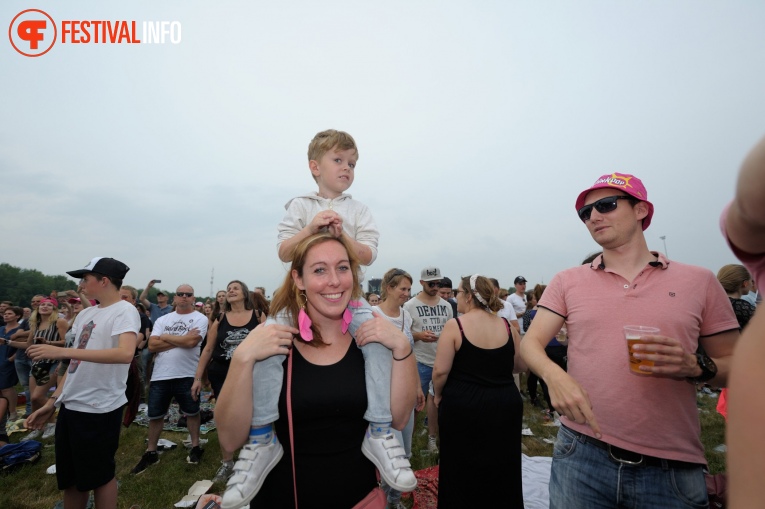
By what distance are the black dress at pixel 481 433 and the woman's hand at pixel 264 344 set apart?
2261mm

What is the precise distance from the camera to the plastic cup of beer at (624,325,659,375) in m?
1.94

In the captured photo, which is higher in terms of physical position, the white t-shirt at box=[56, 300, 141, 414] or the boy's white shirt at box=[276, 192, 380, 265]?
the boy's white shirt at box=[276, 192, 380, 265]

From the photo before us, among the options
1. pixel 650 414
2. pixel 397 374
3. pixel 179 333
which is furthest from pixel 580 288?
pixel 179 333

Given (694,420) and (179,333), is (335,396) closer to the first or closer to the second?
(694,420)

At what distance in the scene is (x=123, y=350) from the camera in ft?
11.8

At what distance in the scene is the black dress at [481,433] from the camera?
3.34 metres

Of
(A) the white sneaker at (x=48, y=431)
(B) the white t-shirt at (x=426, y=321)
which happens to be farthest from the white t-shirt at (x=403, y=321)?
(A) the white sneaker at (x=48, y=431)

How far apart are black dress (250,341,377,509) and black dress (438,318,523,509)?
164 centimetres

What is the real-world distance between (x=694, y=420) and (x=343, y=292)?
2.27m

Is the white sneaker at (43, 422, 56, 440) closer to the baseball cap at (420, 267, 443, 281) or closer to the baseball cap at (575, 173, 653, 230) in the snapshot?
the baseball cap at (420, 267, 443, 281)

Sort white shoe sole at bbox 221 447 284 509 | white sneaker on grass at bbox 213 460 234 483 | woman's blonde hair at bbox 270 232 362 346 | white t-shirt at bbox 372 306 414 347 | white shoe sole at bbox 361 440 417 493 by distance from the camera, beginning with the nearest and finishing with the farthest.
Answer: white shoe sole at bbox 221 447 284 509 → white shoe sole at bbox 361 440 417 493 → woman's blonde hair at bbox 270 232 362 346 → white sneaker on grass at bbox 213 460 234 483 → white t-shirt at bbox 372 306 414 347

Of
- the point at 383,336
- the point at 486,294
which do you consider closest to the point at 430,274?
the point at 486,294

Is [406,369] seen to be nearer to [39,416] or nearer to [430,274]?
[39,416]

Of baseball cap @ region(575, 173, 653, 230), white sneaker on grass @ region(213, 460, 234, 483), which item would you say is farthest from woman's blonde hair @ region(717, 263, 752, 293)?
white sneaker on grass @ region(213, 460, 234, 483)
